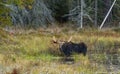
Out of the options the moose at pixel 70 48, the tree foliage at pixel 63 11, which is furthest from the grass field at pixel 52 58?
the tree foliage at pixel 63 11

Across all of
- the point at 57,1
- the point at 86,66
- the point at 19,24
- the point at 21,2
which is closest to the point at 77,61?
the point at 86,66

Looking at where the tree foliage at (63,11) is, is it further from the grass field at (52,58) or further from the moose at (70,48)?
the moose at (70,48)

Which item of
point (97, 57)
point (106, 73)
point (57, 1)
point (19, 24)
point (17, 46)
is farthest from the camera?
point (57, 1)

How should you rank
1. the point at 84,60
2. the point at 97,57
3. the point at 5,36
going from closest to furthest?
1. the point at 84,60
2. the point at 97,57
3. the point at 5,36

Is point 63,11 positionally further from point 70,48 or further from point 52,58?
point 52,58

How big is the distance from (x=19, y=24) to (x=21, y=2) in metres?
11.2

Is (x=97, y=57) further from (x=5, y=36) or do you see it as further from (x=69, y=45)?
(x=5, y=36)

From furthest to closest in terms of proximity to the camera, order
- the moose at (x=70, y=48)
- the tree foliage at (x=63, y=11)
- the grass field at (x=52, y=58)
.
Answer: the tree foliage at (x=63, y=11) → the moose at (x=70, y=48) → the grass field at (x=52, y=58)

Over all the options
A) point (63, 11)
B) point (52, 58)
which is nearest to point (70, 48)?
point (52, 58)

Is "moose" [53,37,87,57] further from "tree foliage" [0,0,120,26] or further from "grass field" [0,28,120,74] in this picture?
"tree foliage" [0,0,120,26]

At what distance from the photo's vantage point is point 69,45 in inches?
740

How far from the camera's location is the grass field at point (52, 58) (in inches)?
514

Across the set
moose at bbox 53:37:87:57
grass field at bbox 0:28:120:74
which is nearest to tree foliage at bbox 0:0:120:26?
grass field at bbox 0:28:120:74

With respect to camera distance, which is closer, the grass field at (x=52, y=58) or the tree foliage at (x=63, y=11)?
the grass field at (x=52, y=58)
